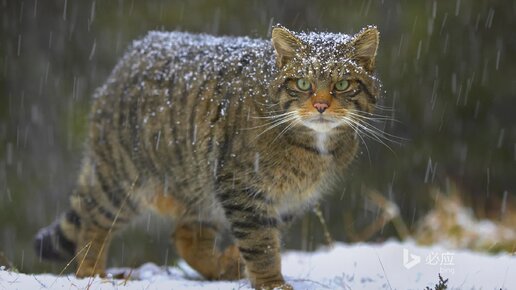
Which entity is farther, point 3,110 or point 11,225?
point 3,110

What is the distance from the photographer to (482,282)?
4.83 m

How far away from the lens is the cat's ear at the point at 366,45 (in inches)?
174

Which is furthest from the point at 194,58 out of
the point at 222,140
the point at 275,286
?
the point at 275,286

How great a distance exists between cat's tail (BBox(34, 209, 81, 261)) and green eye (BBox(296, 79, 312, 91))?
7.35 ft

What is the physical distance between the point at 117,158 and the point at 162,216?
57cm

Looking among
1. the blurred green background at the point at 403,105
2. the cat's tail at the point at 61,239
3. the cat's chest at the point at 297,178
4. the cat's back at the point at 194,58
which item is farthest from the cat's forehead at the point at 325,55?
the blurred green background at the point at 403,105

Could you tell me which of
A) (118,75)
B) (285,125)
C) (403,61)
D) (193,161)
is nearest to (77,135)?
(403,61)

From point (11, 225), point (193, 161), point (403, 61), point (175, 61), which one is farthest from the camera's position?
point (11, 225)

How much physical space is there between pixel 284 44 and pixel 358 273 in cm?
166

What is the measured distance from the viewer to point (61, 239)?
5914 mm

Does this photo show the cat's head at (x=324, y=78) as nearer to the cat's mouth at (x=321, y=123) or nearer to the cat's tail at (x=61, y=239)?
the cat's mouth at (x=321, y=123)

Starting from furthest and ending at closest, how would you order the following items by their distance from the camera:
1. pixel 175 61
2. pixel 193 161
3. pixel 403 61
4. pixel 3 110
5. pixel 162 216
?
1. pixel 3 110
2. pixel 403 61
3. pixel 162 216
4. pixel 175 61
5. pixel 193 161

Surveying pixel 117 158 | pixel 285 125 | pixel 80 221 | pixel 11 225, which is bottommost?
pixel 11 225

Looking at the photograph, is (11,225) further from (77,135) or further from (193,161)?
(193,161)
